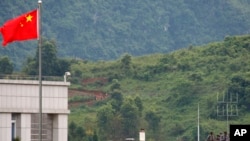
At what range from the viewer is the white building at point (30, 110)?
60625 millimetres

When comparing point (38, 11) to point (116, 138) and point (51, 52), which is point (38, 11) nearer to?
point (116, 138)

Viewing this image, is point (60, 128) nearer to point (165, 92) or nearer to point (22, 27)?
point (22, 27)

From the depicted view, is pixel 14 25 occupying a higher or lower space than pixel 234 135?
higher

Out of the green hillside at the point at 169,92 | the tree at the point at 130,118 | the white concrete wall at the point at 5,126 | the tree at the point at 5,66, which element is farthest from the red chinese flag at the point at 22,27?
the tree at the point at 5,66

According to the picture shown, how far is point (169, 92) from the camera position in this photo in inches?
6294

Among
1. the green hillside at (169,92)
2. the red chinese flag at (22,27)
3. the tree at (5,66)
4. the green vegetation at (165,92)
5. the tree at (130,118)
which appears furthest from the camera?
the tree at (5,66)

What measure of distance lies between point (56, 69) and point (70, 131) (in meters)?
32.4

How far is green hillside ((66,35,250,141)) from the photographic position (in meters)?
144

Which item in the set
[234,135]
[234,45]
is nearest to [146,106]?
[234,45]

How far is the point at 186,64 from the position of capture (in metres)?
170

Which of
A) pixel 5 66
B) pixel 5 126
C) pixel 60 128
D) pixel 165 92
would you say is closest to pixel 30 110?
pixel 5 126

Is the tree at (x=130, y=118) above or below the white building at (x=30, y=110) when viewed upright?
above

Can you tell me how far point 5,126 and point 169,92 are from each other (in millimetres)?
99817

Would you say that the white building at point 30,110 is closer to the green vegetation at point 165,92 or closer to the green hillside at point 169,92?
the green vegetation at point 165,92
